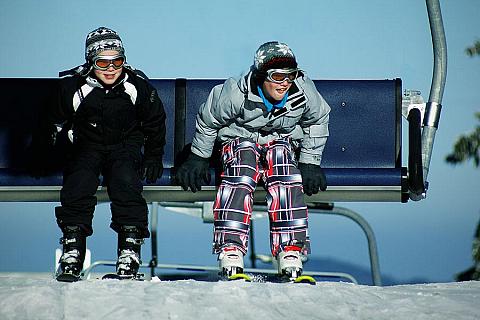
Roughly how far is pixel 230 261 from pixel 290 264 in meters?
0.29

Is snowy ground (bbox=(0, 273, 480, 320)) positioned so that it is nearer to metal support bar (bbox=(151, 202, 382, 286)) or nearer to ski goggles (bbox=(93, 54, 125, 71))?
ski goggles (bbox=(93, 54, 125, 71))

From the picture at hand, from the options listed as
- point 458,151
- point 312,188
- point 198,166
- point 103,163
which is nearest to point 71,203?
point 103,163

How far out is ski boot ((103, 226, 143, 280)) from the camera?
16.3 ft

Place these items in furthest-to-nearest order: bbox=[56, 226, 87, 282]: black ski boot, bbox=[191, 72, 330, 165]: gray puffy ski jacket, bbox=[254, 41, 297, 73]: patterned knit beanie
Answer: bbox=[191, 72, 330, 165]: gray puffy ski jacket < bbox=[254, 41, 297, 73]: patterned knit beanie < bbox=[56, 226, 87, 282]: black ski boot

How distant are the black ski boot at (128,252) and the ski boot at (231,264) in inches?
17.4

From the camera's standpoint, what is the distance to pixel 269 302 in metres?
4.02

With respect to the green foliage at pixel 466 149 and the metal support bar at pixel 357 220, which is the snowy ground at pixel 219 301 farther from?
the green foliage at pixel 466 149

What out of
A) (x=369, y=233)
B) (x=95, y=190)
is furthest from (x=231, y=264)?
(x=369, y=233)

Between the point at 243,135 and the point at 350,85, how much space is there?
A: 1515mm

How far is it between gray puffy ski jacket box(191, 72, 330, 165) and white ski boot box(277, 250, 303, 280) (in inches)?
28.1

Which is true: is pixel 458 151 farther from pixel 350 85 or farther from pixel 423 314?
pixel 423 314

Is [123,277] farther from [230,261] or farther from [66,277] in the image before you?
[230,261]

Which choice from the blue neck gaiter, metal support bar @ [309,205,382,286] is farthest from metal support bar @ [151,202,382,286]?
the blue neck gaiter

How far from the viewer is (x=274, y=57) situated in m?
5.06
